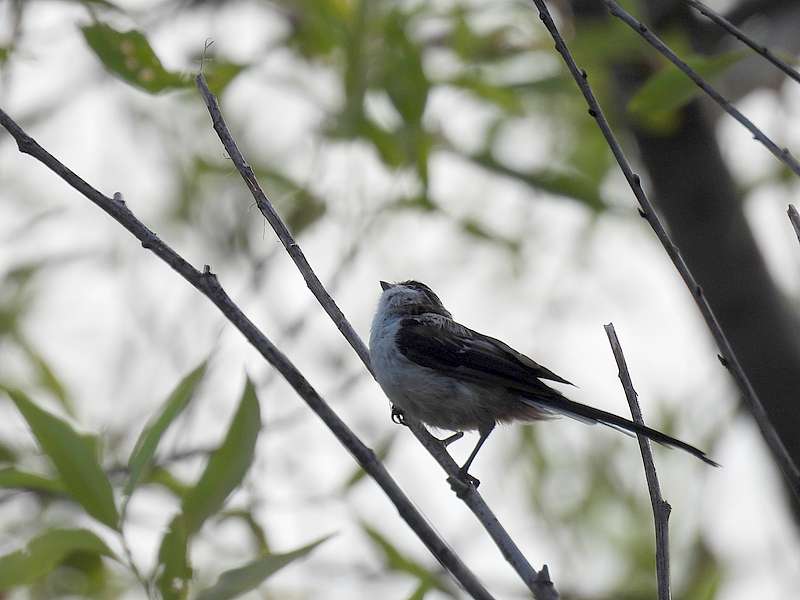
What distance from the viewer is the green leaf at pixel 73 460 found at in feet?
9.50

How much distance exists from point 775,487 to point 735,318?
871mm

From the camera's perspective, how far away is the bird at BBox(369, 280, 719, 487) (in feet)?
12.6

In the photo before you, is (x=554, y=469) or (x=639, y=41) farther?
(x=554, y=469)

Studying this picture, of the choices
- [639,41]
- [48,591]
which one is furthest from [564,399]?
[48,591]

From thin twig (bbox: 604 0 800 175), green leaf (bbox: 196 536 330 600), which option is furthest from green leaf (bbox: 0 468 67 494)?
thin twig (bbox: 604 0 800 175)

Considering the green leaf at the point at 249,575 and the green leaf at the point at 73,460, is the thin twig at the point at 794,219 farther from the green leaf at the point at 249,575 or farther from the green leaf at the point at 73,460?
the green leaf at the point at 73,460

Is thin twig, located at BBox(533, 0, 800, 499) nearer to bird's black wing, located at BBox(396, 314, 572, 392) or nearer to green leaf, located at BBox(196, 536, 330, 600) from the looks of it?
green leaf, located at BBox(196, 536, 330, 600)

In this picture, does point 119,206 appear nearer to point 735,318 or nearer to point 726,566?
point 735,318

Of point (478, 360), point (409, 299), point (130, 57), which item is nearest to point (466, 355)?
point (478, 360)

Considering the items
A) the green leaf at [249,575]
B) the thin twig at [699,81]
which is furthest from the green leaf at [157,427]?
the thin twig at [699,81]

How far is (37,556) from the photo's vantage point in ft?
9.93

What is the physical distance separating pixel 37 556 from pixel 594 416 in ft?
6.15

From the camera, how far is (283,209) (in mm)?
4840

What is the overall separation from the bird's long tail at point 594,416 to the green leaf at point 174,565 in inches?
52.8
